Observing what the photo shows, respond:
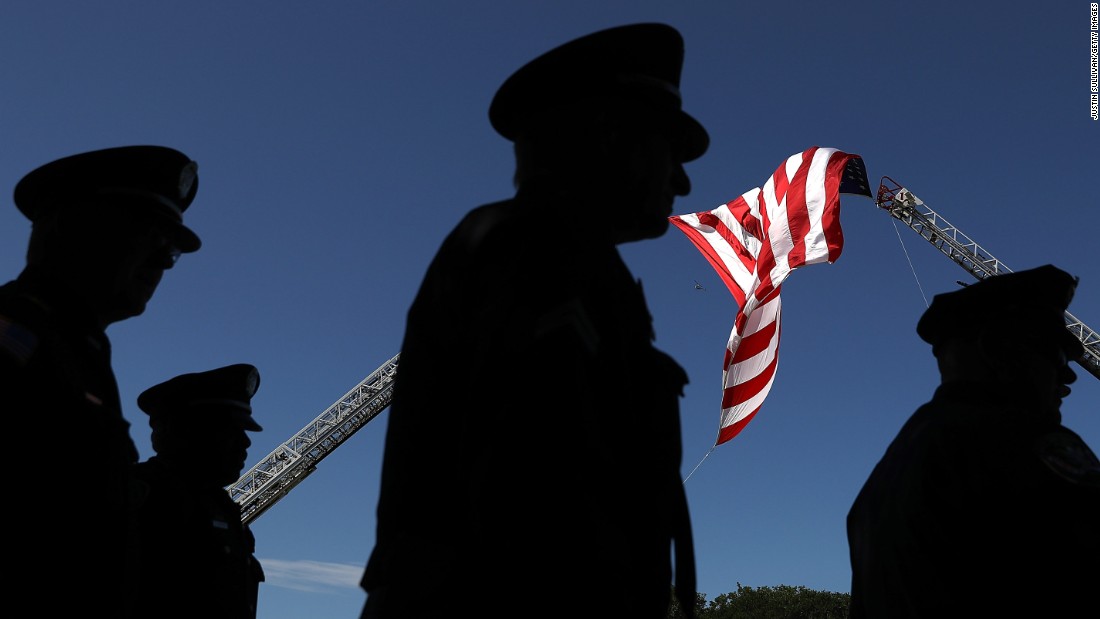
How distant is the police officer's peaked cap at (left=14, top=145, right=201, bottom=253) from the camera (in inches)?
112

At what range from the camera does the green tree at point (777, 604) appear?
42.0m

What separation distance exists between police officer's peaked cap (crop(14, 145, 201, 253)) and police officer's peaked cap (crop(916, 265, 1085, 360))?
285 centimetres

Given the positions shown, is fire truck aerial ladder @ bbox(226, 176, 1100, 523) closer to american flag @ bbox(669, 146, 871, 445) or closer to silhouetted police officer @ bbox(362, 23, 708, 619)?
american flag @ bbox(669, 146, 871, 445)

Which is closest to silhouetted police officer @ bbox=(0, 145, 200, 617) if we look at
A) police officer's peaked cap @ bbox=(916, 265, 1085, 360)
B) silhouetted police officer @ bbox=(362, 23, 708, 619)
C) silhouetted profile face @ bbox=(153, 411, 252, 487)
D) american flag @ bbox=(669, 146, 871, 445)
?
silhouetted police officer @ bbox=(362, 23, 708, 619)

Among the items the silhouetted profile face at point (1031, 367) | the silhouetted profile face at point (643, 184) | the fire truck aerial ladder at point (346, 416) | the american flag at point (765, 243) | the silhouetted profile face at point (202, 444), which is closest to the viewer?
the silhouetted profile face at point (643, 184)

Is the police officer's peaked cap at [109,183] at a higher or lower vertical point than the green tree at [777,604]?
lower

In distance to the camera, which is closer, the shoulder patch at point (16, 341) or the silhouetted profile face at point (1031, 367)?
the shoulder patch at point (16, 341)

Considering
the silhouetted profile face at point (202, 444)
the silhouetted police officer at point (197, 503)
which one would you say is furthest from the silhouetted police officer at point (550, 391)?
the silhouetted profile face at point (202, 444)

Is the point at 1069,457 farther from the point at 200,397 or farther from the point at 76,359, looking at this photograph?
the point at 200,397

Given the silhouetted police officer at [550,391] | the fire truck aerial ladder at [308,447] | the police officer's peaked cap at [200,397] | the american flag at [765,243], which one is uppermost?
the fire truck aerial ladder at [308,447]

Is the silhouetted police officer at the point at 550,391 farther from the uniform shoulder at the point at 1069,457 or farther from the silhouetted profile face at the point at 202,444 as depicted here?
the silhouetted profile face at the point at 202,444

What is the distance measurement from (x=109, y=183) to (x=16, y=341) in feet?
2.24

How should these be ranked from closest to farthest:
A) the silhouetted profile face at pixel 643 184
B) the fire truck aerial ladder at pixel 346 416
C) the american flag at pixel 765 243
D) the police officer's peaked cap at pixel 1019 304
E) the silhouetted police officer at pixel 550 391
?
the silhouetted police officer at pixel 550 391, the silhouetted profile face at pixel 643 184, the police officer's peaked cap at pixel 1019 304, the american flag at pixel 765 243, the fire truck aerial ladder at pixel 346 416

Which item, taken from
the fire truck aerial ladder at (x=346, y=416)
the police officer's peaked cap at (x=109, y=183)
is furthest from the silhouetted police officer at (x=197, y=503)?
the fire truck aerial ladder at (x=346, y=416)
